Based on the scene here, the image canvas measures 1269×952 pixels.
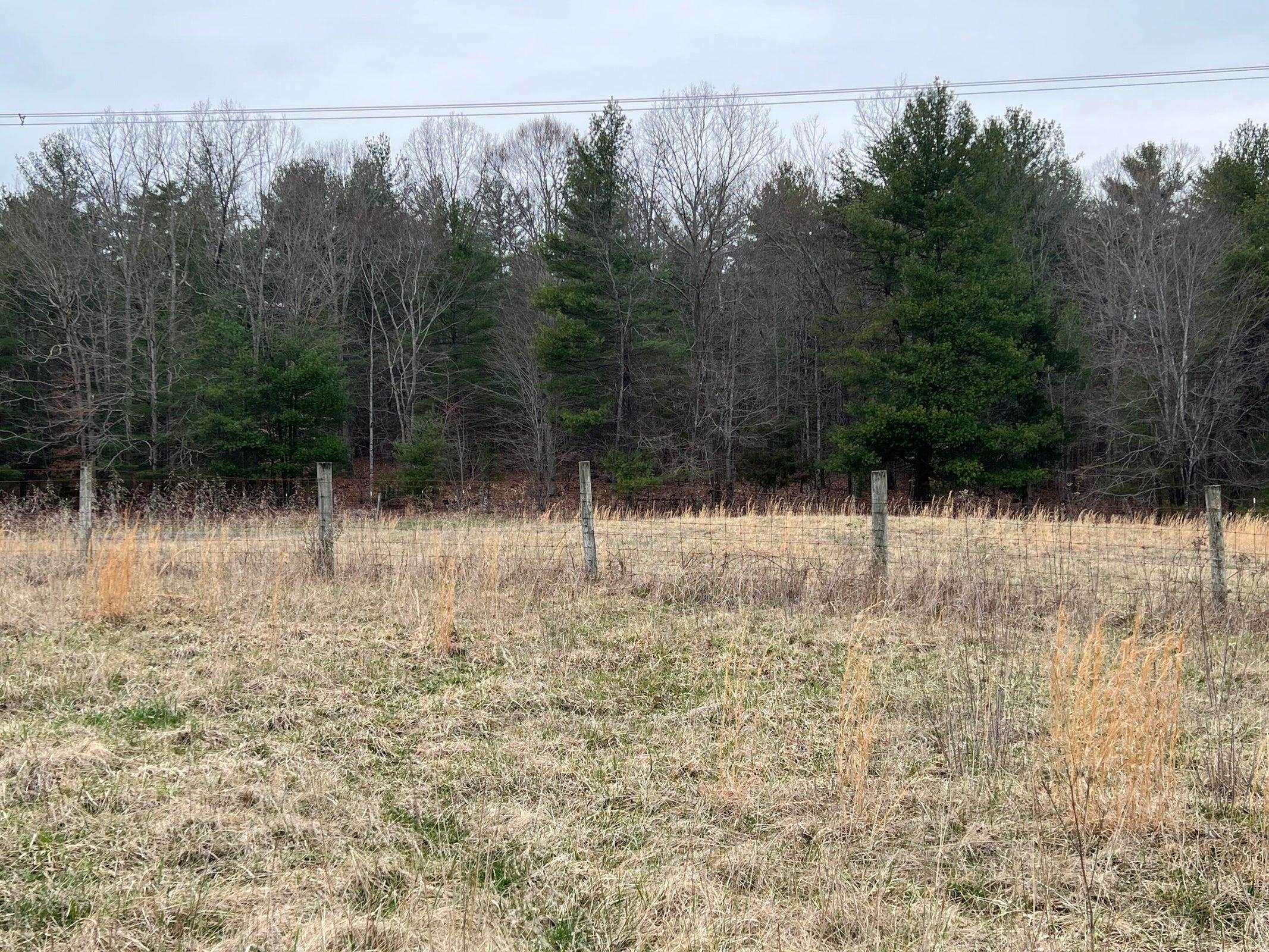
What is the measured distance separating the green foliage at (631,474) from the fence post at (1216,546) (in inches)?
784

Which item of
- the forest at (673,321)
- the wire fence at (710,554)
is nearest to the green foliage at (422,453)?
the forest at (673,321)

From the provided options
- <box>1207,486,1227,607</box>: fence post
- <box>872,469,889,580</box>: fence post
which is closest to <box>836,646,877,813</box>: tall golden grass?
<box>872,469,889,580</box>: fence post

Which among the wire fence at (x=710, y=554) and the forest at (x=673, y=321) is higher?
the forest at (x=673, y=321)

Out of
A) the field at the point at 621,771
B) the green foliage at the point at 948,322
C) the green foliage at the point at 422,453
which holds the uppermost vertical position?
the green foliage at the point at 948,322

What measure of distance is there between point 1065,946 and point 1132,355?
28.1 m

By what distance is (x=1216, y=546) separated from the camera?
318 inches

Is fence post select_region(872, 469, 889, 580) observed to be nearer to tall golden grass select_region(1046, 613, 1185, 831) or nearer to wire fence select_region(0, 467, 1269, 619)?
wire fence select_region(0, 467, 1269, 619)

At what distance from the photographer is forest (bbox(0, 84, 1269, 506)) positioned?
25.8 metres

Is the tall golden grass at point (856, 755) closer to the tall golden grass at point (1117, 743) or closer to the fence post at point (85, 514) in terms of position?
the tall golden grass at point (1117, 743)

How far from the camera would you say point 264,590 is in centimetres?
841

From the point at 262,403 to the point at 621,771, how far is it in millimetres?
24418

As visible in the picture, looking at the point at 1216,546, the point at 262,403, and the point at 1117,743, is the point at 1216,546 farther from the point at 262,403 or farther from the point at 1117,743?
the point at 262,403

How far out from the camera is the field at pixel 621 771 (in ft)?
9.91

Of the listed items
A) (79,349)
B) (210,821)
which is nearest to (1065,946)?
(210,821)
